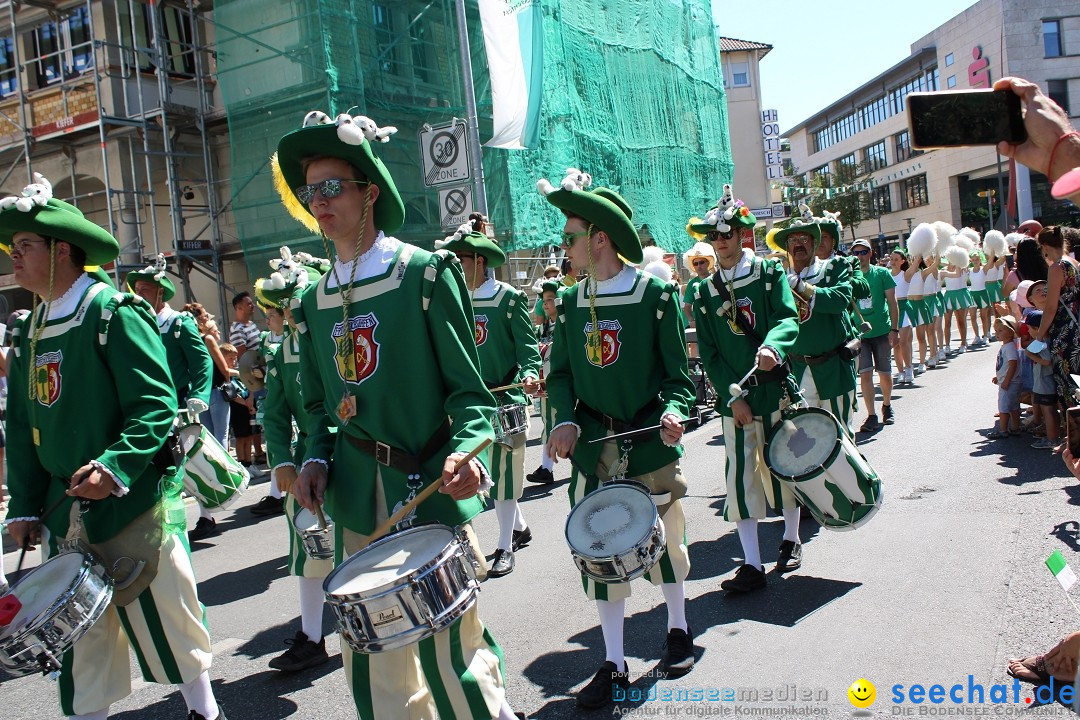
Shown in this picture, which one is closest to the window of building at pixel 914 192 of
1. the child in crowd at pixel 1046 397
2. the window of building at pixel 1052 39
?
the window of building at pixel 1052 39

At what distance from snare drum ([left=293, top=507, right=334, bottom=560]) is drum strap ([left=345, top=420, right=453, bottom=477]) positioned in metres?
1.28

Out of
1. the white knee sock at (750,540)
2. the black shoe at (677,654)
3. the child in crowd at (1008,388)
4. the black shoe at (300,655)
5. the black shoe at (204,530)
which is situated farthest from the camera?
the child in crowd at (1008,388)

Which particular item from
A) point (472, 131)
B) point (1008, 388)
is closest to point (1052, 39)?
point (472, 131)

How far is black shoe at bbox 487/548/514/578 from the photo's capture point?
236 inches

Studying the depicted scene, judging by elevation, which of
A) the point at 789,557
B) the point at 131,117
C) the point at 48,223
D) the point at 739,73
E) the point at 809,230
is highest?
the point at 739,73

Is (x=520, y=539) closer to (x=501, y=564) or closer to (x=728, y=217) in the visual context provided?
(x=501, y=564)

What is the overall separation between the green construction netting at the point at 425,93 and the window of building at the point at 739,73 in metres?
23.2

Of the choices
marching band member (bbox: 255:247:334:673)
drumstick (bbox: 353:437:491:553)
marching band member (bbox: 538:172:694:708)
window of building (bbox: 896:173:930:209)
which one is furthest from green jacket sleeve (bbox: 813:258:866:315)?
window of building (bbox: 896:173:930:209)

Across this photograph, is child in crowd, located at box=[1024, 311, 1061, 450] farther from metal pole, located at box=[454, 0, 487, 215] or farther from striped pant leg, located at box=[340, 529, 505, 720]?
metal pole, located at box=[454, 0, 487, 215]

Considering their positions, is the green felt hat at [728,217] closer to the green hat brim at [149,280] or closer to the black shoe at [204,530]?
the green hat brim at [149,280]

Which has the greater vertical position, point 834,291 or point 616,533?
point 834,291

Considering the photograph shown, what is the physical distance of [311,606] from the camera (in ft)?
15.8

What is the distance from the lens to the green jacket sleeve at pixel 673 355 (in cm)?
423

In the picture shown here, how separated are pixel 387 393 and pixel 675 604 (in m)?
1.96
